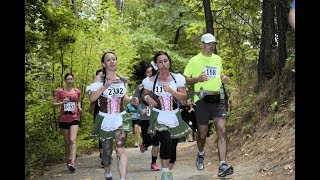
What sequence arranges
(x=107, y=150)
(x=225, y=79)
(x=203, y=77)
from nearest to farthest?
(x=107, y=150) → (x=203, y=77) → (x=225, y=79)

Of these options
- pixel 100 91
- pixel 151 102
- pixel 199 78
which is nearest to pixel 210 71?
pixel 199 78

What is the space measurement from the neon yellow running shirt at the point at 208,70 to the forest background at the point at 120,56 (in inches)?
77.8

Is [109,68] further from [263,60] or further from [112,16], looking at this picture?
[112,16]

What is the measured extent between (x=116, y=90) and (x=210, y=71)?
1.85 metres

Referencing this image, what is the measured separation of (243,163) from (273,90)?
215 cm

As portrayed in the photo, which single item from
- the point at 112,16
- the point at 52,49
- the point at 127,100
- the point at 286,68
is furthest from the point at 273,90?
the point at 112,16

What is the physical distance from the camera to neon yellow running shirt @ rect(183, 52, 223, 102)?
306 inches

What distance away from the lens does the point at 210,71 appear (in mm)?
7781

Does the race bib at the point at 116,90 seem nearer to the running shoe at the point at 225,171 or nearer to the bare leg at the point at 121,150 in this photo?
the bare leg at the point at 121,150

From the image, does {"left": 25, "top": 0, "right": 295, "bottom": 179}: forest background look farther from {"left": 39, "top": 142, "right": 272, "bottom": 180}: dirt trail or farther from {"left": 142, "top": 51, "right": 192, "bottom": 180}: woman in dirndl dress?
{"left": 142, "top": 51, "right": 192, "bottom": 180}: woman in dirndl dress

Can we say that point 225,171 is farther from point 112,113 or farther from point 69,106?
point 69,106

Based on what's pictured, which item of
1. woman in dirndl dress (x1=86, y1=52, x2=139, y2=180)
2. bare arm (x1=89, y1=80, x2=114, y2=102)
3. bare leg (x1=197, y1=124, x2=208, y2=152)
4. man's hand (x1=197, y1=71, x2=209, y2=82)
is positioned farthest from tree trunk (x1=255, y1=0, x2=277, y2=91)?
bare arm (x1=89, y1=80, x2=114, y2=102)

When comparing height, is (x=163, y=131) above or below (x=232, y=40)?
below
